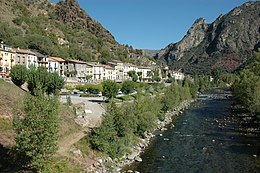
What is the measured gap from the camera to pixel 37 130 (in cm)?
2266

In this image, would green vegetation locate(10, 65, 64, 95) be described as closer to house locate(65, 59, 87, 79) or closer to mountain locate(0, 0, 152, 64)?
house locate(65, 59, 87, 79)

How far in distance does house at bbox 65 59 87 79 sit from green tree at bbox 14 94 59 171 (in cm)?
9364

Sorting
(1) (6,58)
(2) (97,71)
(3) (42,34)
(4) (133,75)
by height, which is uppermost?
(3) (42,34)

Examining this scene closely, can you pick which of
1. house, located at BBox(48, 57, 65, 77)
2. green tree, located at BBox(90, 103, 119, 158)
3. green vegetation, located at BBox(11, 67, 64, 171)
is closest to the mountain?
house, located at BBox(48, 57, 65, 77)

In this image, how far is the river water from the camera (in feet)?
113

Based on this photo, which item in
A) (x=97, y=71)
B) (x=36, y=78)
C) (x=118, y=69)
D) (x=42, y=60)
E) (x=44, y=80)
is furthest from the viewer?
(x=118, y=69)

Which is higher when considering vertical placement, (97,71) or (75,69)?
(75,69)

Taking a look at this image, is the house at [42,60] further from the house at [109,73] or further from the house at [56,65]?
the house at [109,73]

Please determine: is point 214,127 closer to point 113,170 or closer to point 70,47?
point 113,170

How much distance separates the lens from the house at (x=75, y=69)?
11712cm

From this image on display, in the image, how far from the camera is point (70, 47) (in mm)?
160500

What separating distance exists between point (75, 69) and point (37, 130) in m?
99.5

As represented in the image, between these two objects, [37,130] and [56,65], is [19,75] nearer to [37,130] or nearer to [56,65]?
[37,130]

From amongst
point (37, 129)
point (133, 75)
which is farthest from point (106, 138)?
point (133, 75)
